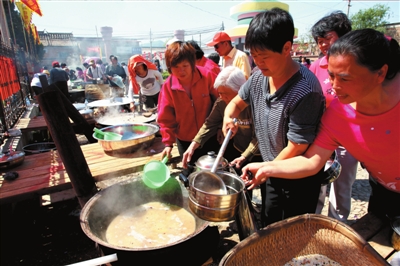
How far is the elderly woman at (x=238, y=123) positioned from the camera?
2.33m

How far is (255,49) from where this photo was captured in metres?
1.53

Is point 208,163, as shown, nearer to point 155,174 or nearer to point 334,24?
point 155,174

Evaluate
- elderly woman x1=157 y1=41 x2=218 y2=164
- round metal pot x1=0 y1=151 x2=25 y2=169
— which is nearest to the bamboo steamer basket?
elderly woman x1=157 y1=41 x2=218 y2=164

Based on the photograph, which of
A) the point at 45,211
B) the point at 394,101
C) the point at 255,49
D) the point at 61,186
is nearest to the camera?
the point at 394,101

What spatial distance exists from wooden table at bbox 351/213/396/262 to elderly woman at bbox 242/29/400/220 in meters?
0.07

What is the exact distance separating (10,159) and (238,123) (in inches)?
101

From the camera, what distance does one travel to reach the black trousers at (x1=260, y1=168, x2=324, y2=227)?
5.77 ft

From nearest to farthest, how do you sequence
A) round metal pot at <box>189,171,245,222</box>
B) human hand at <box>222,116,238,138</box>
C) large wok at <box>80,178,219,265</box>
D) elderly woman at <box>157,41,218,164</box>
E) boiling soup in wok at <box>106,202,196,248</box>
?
round metal pot at <box>189,171,245,222</box> → large wok at <box>80,178,219,265</box> → human hand at <box>222,116,238,138</box> → boiling soup in wok at <box>106,202,196,248</box> → elderly woman at <box>157,41,218,164</box>

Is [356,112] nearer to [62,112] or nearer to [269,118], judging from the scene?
[269,118]

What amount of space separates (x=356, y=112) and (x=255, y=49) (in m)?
0.72

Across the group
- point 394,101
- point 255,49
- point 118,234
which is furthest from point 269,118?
point 118,234

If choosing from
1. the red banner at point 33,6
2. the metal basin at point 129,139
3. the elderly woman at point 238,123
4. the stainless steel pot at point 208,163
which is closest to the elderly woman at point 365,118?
the stainless steel pot at point 208,163

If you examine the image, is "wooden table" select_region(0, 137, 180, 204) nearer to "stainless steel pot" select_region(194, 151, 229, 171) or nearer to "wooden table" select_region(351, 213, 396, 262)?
"stainless steel pot" select_region(194, 151, 229, 171)

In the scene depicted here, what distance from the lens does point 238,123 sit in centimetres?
250
